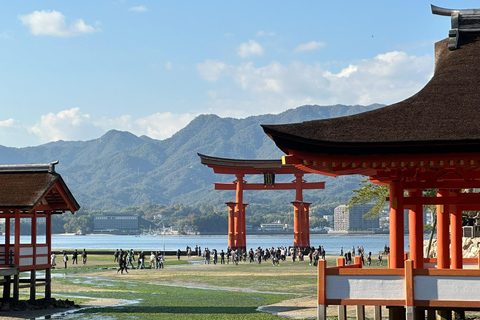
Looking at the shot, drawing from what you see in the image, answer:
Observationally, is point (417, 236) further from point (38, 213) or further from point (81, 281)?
point (81, 281)

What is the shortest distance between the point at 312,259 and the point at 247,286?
82.0 feet

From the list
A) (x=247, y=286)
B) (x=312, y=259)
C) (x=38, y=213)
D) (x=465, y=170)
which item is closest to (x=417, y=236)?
(x=465, y=170)

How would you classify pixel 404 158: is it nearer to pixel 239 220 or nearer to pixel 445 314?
pixel 445 314

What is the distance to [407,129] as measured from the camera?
17.4 metres

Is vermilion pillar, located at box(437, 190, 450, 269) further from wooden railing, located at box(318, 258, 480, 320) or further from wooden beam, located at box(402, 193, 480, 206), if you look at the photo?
wooden railing, located at box(318, 258, 480, 320)

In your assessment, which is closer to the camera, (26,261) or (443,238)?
(443,238)

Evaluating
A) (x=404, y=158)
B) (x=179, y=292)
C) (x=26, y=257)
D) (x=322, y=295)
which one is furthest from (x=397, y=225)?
(x=179, y=292)

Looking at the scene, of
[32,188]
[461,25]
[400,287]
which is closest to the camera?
[400,287]

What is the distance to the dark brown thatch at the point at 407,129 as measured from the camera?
17.0 metres

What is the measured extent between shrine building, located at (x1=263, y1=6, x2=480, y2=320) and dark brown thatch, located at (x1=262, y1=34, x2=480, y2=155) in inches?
0.9

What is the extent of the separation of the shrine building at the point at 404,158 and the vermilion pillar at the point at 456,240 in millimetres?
2399

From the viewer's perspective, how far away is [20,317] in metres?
28.1

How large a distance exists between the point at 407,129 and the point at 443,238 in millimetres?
5500

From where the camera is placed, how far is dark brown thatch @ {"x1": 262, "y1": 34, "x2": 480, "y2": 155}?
55.6ft
